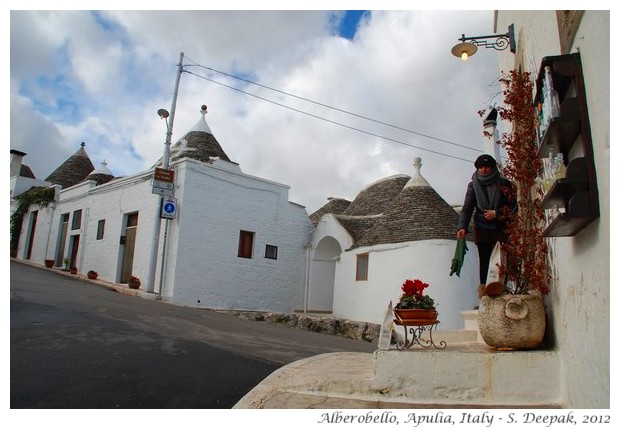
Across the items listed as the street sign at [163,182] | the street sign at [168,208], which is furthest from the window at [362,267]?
the street sign at [163,182]

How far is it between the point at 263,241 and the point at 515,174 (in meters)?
13.4

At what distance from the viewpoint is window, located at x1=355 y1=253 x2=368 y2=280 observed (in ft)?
52.5

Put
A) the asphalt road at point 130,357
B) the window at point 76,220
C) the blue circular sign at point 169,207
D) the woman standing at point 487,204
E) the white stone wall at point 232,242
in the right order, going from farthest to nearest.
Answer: the window at point 76,220 < the white stone wall at point 232,242 < the blue circular sign at point 169,207 < the woman standing at point 487,204 < the asphalt road at point 130,357

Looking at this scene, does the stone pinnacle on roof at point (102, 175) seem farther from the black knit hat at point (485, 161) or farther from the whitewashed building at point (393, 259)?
the black knit hat at point (485, 161)

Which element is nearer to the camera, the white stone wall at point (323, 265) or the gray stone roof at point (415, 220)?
the gray stone roof at point (415, 220)

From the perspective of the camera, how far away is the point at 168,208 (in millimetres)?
14867

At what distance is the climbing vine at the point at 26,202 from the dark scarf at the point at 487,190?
870 inches

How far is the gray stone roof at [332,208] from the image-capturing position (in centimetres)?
2411

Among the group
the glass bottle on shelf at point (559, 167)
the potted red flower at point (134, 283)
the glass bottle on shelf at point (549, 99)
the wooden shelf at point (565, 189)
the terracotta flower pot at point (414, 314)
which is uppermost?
the glass bottle on shelf at point (549, 99)

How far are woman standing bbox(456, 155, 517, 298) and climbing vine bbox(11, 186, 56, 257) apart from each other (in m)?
22.0

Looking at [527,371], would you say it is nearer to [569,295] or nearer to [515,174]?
[569,295]

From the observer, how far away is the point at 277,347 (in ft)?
24.7

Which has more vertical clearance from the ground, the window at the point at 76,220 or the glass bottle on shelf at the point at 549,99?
the window at the point at 76,220

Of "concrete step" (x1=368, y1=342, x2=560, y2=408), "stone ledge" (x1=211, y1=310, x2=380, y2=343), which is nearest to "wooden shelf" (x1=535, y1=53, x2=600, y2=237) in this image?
"concrete step" (x1=368, y1=342, x2=560, y2=408)
